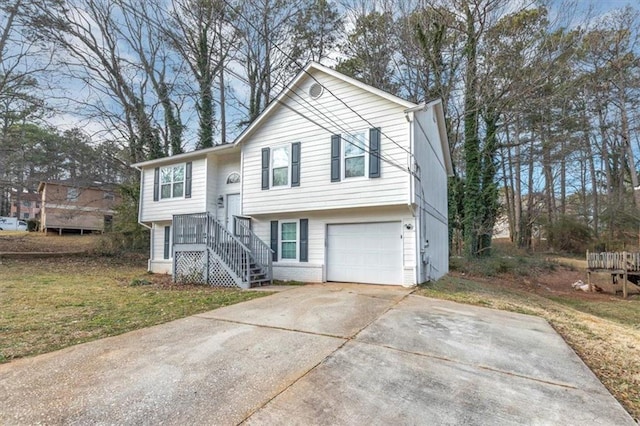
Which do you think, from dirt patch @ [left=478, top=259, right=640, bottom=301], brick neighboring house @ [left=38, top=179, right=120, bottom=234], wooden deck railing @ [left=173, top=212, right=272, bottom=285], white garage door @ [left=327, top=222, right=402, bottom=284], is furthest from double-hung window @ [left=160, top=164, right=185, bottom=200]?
dirt patch @ [left=478, top=259, right=640, bottom=301]

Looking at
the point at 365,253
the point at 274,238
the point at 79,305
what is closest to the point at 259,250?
the point at 274,238

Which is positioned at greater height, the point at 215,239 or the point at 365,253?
the point at 215,239

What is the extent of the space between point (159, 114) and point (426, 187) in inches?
625

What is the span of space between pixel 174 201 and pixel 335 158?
24.5ft

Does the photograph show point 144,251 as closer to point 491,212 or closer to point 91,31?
point 91,31

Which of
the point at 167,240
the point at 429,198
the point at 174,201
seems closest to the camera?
the point at 429,198

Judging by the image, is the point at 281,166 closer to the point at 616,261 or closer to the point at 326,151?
the point at 326,151

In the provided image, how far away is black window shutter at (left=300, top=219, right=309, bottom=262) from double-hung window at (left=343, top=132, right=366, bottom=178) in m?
2.29

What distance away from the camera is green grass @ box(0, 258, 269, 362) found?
4.67m

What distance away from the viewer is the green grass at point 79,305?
467 cm

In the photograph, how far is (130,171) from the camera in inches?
747

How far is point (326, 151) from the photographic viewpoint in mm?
10305

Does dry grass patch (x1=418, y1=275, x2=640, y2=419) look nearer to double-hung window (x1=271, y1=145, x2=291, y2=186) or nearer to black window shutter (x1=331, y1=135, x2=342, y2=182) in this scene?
black window shutter (x1=331, y1=135, x2=342, y2=182)

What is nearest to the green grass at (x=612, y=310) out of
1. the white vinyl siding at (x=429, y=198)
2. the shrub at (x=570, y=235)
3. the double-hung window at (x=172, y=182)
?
the white vinyl siding at (x=429, y=198)
